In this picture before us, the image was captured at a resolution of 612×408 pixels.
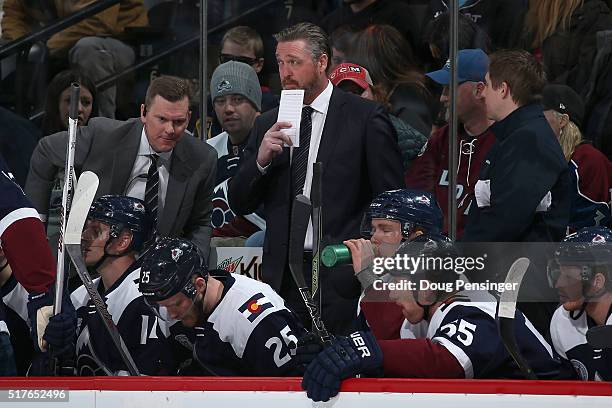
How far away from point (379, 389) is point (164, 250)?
2.13 ft

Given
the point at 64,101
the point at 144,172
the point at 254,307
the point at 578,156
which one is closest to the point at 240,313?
the point at 254,307

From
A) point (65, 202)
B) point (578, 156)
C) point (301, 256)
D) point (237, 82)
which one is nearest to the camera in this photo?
point (301, 256)

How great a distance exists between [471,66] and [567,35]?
0.27 m

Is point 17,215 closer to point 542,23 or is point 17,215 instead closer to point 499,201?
point 499,201

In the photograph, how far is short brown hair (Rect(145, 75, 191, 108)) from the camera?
3.62 meters

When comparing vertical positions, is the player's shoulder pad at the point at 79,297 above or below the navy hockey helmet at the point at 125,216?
below

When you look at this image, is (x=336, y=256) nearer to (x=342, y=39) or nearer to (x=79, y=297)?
(x=79, y=297)

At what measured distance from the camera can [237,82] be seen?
3760mm

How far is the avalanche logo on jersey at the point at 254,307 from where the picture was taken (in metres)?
3.15

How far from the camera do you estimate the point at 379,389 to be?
2.78 metres

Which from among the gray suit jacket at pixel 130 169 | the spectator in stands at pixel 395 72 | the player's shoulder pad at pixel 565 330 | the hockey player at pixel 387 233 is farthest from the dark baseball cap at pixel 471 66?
the player's shoulder pad at pixel 565 330

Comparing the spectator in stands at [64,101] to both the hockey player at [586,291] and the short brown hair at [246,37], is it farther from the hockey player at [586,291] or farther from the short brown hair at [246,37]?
the hockey player at [586,291]

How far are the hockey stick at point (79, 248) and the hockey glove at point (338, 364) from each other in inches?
19.5

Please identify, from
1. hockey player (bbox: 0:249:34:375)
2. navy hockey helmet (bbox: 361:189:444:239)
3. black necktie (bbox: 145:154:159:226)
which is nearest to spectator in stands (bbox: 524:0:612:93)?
navy hockey helmet (bbox: 361:189:444:239)
